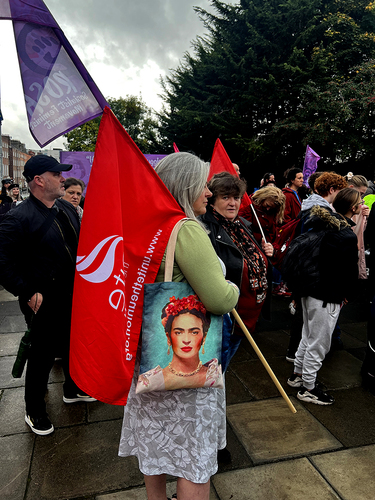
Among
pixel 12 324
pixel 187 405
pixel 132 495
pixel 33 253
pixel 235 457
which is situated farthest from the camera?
pixel 12 324

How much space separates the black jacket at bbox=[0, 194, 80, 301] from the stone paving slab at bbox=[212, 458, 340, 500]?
5.88ft

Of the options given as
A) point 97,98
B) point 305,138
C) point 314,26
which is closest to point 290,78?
point 314,26

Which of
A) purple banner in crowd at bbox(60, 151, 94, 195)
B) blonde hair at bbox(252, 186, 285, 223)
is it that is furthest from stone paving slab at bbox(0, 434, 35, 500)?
purple banner in crowd at bbox(60, 151, 94, 195)

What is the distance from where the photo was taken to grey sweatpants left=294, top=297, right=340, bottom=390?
311cm

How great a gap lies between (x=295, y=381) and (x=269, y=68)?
1660 cm

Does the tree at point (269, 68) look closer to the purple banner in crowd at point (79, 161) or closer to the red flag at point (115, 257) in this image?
the purple banner in crowd at point (79, 161)

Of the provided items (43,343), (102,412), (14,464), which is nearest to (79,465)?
(14,464)

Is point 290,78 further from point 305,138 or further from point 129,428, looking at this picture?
point 129,428

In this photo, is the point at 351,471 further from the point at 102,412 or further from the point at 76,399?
the point at 76,399

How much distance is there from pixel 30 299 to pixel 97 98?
1.54 meters

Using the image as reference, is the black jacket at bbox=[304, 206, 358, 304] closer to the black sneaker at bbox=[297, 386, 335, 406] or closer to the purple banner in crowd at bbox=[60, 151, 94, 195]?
the black sneaker at bbox=[297, 386, 335, 406]

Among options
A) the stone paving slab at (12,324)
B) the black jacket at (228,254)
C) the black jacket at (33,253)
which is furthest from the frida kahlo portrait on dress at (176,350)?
the stone paving slab at (12,324)

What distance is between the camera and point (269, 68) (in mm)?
16719

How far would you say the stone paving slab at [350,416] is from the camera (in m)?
2.75
